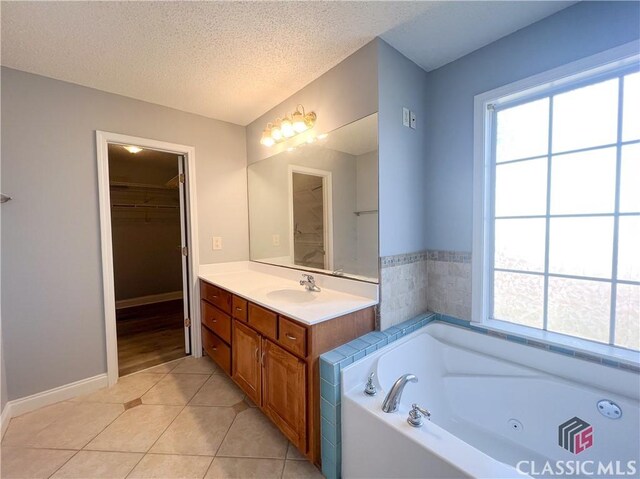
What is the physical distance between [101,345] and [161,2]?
2.34 metres

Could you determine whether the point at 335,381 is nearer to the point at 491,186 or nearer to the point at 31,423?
the point at 491,186

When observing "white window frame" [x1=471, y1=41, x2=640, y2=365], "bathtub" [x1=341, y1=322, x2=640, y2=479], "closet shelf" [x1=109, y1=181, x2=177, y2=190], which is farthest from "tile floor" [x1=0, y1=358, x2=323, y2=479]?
"closet shelf" [x1=109, y1=181, x2=177, y2=190]

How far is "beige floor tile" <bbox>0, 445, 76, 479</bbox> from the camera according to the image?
1.36 meters

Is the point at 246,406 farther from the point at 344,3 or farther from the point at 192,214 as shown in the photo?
the point at 344,3

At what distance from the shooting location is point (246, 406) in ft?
6.13

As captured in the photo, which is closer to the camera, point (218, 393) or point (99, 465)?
point (99, 465)

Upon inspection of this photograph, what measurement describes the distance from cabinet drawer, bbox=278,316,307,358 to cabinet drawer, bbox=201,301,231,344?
28.8 inches

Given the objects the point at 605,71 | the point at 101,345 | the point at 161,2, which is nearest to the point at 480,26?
the point at 605,71

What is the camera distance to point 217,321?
222 centimetres

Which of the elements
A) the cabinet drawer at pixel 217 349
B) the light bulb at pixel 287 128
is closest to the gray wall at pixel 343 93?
the light bulb at pixel 287 128

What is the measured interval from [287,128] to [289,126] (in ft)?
0.09

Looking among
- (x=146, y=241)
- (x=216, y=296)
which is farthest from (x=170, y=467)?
(x=146, y=241)

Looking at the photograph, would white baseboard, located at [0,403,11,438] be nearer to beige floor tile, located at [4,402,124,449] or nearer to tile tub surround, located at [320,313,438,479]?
beige floor tile, located at [4,402,124,449]

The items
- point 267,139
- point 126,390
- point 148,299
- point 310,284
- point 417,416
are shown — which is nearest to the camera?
point 417,416
